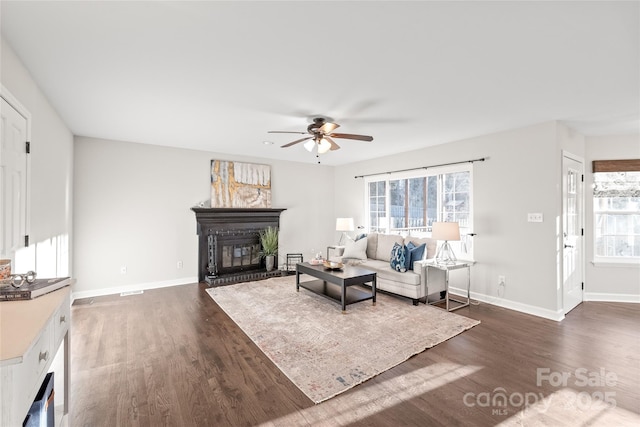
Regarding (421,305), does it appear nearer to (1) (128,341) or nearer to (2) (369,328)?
(2) (369,328)

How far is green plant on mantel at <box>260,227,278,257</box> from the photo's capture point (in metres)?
5.84

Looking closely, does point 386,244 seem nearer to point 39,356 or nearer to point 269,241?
point 269,241

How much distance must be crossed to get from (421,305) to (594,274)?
2880 millimetres

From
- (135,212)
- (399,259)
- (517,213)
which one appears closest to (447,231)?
(399,259)

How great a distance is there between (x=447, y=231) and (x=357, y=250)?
1.74m

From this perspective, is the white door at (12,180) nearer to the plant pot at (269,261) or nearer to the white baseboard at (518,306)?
the plant pot at (269,261)

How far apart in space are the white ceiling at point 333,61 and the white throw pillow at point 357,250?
231 centimetres

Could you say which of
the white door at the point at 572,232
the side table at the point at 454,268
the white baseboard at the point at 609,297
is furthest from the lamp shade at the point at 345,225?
the white baseboard at the point at 609,297

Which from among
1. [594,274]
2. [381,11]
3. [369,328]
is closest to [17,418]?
[381,11]

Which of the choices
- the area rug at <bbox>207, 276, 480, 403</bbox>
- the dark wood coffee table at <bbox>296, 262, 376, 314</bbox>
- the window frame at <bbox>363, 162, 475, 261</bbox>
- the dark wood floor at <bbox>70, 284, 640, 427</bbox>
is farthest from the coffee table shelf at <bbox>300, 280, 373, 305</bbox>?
the window frame at <bbox>363, 162, 475, 261</bbox>

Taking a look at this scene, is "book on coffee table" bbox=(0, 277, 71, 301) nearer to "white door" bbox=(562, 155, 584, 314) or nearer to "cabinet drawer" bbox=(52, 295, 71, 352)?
"cabinet drawer" bbox=(52, 295, 71, 352)

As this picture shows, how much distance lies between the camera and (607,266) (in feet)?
14.2

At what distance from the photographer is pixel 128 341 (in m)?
2.93

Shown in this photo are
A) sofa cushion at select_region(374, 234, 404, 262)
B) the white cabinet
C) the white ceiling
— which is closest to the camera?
the white cabinet
